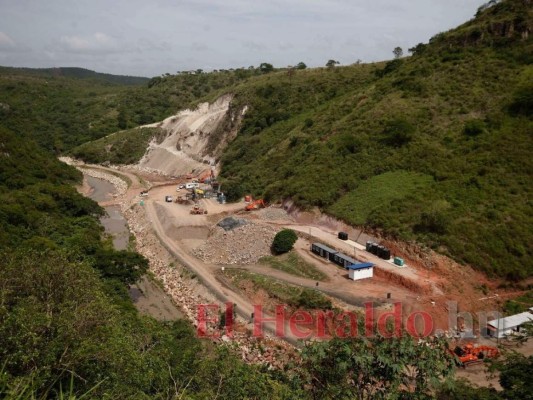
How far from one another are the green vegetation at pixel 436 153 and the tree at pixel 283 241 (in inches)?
210

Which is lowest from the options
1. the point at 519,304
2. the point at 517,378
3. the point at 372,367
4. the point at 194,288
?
the point at 194,288

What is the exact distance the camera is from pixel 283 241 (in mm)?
32750

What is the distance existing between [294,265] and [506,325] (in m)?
13.7

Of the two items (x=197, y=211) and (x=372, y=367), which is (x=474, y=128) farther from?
(x=372, y=367)

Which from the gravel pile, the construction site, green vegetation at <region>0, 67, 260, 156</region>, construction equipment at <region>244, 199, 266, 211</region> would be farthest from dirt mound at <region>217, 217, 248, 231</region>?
green vegetation at <region>0, 67, 260, 156</region>

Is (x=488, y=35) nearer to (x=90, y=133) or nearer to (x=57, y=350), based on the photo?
(x=57, y=350)

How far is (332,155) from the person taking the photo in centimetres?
4328

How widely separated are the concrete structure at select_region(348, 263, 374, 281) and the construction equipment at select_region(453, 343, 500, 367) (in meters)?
7.53

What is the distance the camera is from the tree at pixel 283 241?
32.7m

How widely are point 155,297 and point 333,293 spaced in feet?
43.4

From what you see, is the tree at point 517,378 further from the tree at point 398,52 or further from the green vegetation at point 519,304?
the tree at point 398,52

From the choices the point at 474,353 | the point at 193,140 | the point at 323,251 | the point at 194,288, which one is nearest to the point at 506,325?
the point at 474,353

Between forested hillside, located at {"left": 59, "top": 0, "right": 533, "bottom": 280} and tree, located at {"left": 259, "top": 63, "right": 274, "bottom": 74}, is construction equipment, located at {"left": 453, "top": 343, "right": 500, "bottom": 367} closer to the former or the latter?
forested hillside, located at {"left": 59, "top": 0, "right": 533, "bottom": 280}

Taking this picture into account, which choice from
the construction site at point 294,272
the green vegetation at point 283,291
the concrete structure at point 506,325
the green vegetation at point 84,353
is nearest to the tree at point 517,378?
the construction site at point 294,272
